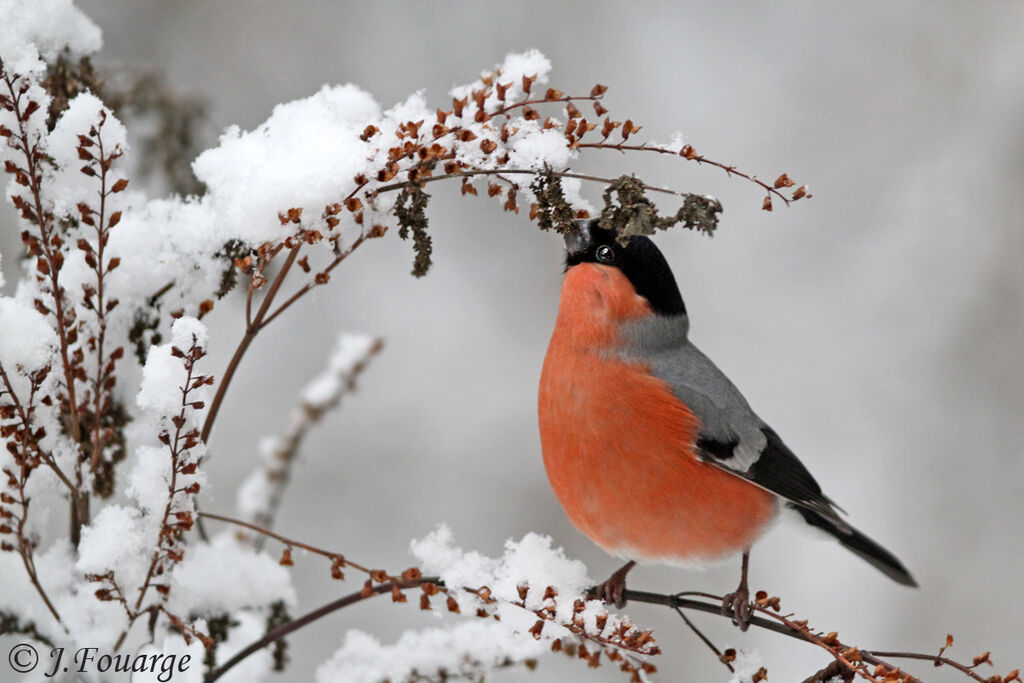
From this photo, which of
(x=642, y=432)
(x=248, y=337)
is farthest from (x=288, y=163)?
(x=642, y=432)

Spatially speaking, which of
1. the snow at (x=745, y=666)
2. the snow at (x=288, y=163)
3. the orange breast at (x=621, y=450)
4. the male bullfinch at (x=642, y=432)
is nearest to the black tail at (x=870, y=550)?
the male bullfinch at (x=642, y=432)

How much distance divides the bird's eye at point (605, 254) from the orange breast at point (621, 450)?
25mm

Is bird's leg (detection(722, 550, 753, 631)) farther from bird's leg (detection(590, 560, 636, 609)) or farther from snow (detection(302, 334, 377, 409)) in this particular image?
snow (detection(302, 334, 377, 409))

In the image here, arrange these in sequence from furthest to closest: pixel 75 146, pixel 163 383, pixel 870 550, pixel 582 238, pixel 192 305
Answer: pixel 870 550
pixel 582 238
pixel 192 305
pixel 75 146
pixel 163 383

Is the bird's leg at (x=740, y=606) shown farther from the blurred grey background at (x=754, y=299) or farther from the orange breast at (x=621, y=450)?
the blurred grey background at (x=754, y=299)

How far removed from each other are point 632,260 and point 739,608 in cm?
68

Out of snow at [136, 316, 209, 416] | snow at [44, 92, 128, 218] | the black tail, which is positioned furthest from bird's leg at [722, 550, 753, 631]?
snow at [44, 92, 128, 218]

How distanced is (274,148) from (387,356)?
2853 millimetres

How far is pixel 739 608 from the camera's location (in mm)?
1875

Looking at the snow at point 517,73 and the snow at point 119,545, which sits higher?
the snow at point 517,73

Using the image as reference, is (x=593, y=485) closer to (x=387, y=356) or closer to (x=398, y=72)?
(x=387, y=356)

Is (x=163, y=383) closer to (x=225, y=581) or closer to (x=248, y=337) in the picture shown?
(x=248, y=337)

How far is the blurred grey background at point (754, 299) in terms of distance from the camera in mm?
4055

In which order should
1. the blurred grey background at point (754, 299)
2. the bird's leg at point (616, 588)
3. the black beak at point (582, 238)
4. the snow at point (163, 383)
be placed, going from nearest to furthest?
the snow at point (163, 383) < the black beak at point (582, 238) < the bird's leg at point (616, 588) < the blurred grey background at point (754, 299)
